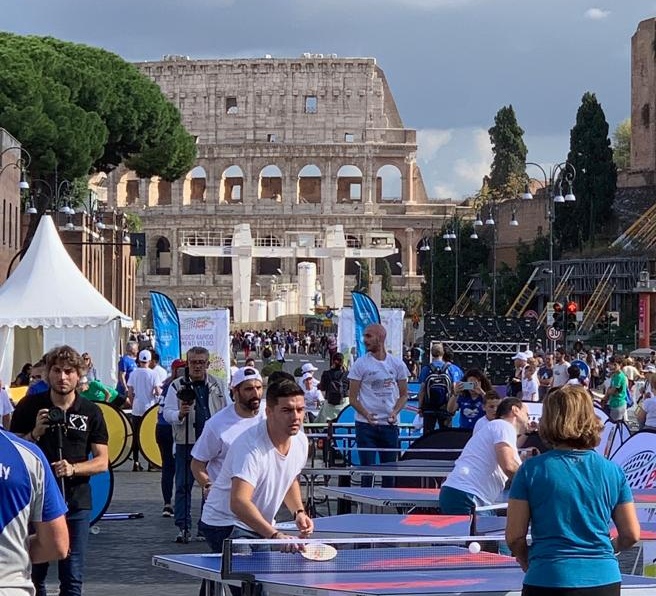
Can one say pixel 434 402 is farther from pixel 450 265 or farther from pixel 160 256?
pixel 160 256

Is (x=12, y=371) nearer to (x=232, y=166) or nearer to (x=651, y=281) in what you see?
(x=651, y=281)

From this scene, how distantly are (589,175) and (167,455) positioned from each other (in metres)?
61.5

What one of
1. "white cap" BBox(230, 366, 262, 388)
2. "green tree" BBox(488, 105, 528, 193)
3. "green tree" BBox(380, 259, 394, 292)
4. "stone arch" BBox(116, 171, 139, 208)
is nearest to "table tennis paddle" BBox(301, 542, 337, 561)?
"white cap" BBox(230, 366, 262, 388)

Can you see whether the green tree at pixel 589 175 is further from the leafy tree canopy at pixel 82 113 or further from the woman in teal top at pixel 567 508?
the woman in teal top at pixel 567 508

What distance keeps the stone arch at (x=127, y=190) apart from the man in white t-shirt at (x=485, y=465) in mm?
122231

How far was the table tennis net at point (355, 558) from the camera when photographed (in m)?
6.33

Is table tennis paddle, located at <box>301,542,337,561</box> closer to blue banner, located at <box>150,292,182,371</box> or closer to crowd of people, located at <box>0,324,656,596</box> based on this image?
crowd of people, located at <box>0,324,656,596</box>

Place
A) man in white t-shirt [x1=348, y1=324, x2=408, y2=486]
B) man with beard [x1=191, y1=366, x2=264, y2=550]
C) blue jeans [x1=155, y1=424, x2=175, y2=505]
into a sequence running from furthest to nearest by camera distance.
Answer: blue jeans [x1=155, y1=424, x2=175, y2=505]
man in white t-shirt [x1=348, y1=324, x2=408, y2=486]
man with beard [x1=191, y1=366, x2=264, y2=550]

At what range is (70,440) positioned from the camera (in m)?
8.46

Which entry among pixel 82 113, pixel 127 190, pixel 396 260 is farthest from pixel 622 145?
pixel 82 113

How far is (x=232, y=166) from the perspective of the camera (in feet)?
437

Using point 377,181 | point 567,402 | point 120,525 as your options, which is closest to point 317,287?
point 377,181

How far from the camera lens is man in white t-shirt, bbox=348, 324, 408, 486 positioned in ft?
46.2

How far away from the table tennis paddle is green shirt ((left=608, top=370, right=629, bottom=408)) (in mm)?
16551
